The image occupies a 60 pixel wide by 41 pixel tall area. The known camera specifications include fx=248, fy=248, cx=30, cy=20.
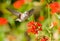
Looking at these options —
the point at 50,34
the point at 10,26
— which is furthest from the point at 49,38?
the point at 10,26

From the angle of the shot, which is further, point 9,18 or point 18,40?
point 9,18

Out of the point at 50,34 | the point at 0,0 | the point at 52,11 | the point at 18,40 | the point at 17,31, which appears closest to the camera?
the point at 50,34

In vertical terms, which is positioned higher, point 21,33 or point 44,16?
point 44,16

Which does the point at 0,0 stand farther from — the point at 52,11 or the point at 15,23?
the point at 52,11

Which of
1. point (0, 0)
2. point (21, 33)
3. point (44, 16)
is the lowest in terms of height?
point (21, 33)

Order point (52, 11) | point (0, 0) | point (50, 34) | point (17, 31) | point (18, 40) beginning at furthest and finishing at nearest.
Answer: point (0, 0), point (17, 31), point (18, 40), point (52, 11), point (50, 34)

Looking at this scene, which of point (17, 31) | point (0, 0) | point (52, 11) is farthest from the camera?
point (0, 0)

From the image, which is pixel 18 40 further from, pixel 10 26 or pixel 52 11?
pixel 52 11

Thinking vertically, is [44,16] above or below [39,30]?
above

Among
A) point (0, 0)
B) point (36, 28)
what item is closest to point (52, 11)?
point (36, 28)
